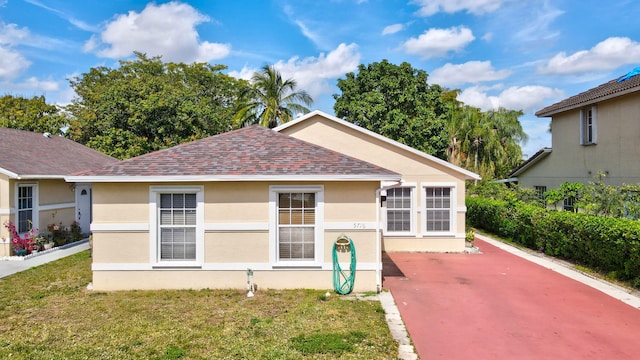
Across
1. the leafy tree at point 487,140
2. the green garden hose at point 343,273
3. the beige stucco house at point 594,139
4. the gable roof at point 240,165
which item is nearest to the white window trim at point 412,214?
the gable roof at point 240,165

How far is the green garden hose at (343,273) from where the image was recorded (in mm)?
8641

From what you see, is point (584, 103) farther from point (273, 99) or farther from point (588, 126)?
point (273, 99)

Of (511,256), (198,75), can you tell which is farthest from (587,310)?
(198,75)

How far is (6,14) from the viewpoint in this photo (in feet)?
57.8

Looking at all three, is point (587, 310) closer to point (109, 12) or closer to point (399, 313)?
point (399, 313)

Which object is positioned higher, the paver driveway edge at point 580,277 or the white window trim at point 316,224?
the white window trim at point 316,224

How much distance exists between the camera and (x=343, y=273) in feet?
28.6

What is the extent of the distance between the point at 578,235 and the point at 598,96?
652cm

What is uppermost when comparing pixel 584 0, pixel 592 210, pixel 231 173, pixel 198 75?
pixel 198 75

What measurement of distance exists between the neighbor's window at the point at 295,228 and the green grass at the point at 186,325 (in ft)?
2.97

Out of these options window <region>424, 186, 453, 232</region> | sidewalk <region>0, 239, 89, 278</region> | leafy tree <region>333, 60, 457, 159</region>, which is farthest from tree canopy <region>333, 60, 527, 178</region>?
sidewalk <region>0, 239, 89, 278</region>

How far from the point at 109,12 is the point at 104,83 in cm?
1951

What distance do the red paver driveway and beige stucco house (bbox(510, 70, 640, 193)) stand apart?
6.04 metres

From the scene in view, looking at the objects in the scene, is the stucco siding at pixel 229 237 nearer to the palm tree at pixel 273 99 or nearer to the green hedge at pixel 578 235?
the green hedge at pixel 578 235
